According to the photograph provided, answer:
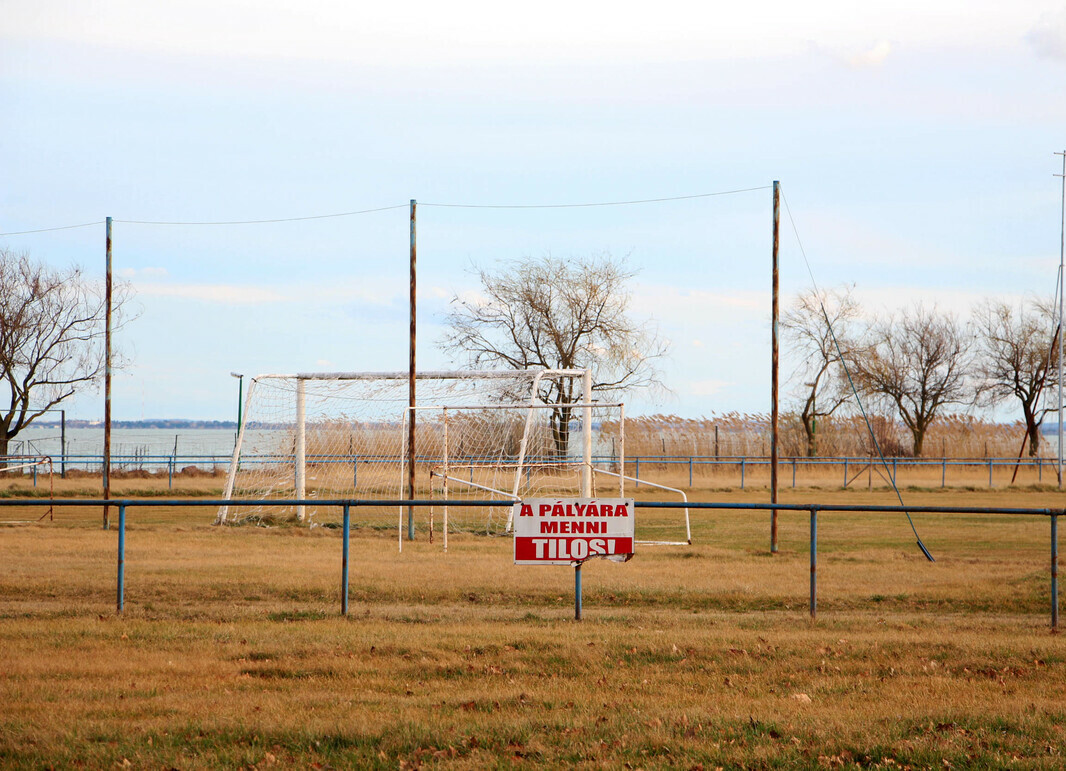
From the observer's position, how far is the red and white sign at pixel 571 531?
1021 centimetres

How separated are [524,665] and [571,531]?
90.2 inches

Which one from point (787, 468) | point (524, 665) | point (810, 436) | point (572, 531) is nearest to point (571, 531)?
point (572, 531)

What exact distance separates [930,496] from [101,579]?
25.6m

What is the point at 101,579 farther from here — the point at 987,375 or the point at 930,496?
the point at 987,375

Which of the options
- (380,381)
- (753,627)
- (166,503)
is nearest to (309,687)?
(166,503)

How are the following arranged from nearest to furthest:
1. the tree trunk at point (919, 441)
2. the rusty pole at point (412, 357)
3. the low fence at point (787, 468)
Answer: the rusty pole at point (412, 357), the low fence at point (787, 468), the tree trunk at point (919, 441)

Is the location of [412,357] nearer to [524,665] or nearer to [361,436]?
[361,436]

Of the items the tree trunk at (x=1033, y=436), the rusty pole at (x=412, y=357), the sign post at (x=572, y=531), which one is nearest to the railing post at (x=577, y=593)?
the sign post at (x=572, y=531)

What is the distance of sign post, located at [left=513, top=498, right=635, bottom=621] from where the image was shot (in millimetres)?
10211

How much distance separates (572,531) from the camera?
10266 mm

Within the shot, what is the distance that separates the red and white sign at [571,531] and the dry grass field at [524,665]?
0.73m

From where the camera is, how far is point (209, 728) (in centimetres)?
613

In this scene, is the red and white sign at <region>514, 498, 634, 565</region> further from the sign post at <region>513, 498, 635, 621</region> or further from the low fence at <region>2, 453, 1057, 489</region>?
the low fence at <region>2, 453, 1057, 489</region>

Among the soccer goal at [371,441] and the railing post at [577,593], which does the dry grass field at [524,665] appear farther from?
the soccer goal at [371,441]
